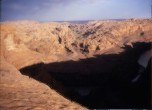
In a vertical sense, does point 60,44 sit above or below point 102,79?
above

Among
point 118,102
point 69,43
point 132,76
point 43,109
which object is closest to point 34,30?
point 69,43

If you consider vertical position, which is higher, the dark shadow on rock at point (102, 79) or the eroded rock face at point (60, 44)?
the eroded rock face at point (60, 44)

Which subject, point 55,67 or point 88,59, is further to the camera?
point 88,59

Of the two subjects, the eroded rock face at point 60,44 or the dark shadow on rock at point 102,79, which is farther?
the eroded rock face at point 60,44

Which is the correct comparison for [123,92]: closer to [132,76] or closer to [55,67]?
[132,76]

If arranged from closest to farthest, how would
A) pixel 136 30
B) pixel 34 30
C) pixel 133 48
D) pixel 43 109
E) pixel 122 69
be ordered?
pixel 43 109 < pixel 122 69 < pixel 133 48 < pixel 34 30 < pixel 136 30

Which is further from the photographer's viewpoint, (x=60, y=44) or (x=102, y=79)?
(x=60, y=44)

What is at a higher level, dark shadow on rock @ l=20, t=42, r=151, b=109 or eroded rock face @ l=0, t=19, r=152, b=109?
eroded rock face @ l=0, t=19, r=152, b=109

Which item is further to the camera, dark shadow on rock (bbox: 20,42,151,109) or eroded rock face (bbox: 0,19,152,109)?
eroded rock face (bbox: 0,19,152,109)
